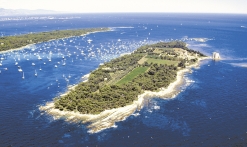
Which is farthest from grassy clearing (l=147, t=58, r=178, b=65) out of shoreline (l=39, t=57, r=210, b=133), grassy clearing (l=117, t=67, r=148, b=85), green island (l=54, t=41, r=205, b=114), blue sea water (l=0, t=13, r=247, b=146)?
shoreline (l=39, t=57, r=210, b=133)

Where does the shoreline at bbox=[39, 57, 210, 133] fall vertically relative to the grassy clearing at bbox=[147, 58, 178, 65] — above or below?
below

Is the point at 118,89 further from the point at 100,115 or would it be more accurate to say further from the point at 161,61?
the point at 161,61

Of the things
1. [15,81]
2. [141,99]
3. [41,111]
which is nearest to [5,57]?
[15,81]

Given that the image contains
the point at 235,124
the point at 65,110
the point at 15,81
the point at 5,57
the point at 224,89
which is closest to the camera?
the point at 235,124

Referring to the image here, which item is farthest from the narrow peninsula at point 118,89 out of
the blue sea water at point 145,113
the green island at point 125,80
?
the blue sea water at point 145,113

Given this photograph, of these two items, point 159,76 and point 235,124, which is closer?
point 235,124

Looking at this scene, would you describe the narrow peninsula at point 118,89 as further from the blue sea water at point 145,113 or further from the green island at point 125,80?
the blue sea water at point 145,113

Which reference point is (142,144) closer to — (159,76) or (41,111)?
(41,111)

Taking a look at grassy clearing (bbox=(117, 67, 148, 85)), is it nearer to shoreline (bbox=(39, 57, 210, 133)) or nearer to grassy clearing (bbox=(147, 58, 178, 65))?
shoreline (bbox=(39, 57, 210, 133))
